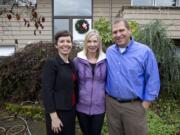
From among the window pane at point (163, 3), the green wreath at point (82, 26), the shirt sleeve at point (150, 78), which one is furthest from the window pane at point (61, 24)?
the shirt sleeve at point (150, 78)

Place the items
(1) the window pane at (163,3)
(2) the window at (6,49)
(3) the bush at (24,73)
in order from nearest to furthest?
1. (3) the bush at (24,73)
2. (2) the window at (6,49)
3. (1) the window pane at (163,3)

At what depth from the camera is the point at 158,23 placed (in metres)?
11.1

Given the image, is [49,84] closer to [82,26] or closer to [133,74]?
[133,74]

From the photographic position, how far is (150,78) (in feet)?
17.0

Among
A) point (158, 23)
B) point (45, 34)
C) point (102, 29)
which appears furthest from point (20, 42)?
point (158, 23)

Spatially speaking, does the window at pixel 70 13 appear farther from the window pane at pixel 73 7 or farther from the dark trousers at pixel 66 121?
the dark trousers at pixel 66 121

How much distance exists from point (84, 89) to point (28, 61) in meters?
4.37

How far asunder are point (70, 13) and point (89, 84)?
10.8 meters

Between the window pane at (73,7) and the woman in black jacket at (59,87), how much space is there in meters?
10.8

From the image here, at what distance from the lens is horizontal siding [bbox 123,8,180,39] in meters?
13.7

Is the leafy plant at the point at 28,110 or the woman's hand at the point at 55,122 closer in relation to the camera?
the woman's hand at the point at 55,122

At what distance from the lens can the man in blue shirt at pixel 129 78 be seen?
5.15 metres

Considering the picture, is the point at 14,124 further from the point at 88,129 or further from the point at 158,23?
the point at 158,23

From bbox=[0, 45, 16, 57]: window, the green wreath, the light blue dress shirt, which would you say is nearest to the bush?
the light blue dress shirt
